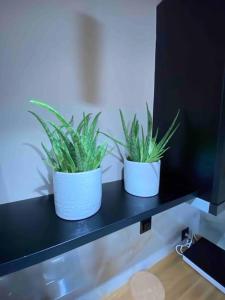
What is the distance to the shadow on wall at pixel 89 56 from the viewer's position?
0.64 meters

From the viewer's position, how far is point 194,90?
719mm

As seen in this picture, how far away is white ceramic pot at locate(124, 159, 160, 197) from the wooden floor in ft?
1.75

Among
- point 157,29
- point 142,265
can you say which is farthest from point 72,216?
point 157,29

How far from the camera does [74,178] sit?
48 centimetres

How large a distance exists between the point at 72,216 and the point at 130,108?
49 centimetres

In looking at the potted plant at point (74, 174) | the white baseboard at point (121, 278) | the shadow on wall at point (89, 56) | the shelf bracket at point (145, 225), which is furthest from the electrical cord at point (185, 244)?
the shadow on wall at point (89, 56)

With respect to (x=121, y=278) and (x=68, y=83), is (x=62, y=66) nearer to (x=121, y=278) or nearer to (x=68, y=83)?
(x=68, y=83)

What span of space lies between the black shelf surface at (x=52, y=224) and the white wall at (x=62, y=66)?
2.9 inches

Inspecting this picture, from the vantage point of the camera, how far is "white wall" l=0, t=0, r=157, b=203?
21.4 inches

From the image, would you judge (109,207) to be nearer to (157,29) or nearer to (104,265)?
(104,265)

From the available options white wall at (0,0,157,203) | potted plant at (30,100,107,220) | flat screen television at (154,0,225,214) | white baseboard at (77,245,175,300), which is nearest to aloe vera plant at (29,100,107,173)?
potted plant at (30,100,107,220)

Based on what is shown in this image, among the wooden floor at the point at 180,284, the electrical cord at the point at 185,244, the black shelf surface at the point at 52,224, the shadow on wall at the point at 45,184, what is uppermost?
the shadow on wall at the point at 45,184

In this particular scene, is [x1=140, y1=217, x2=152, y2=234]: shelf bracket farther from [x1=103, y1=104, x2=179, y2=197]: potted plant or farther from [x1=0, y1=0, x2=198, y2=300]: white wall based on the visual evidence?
[x1=103, y1=104, x2=179, y2=197]: potted plant

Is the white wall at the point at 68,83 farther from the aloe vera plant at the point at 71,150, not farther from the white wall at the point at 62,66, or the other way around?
the aloe vera plant at the point at 71,150
